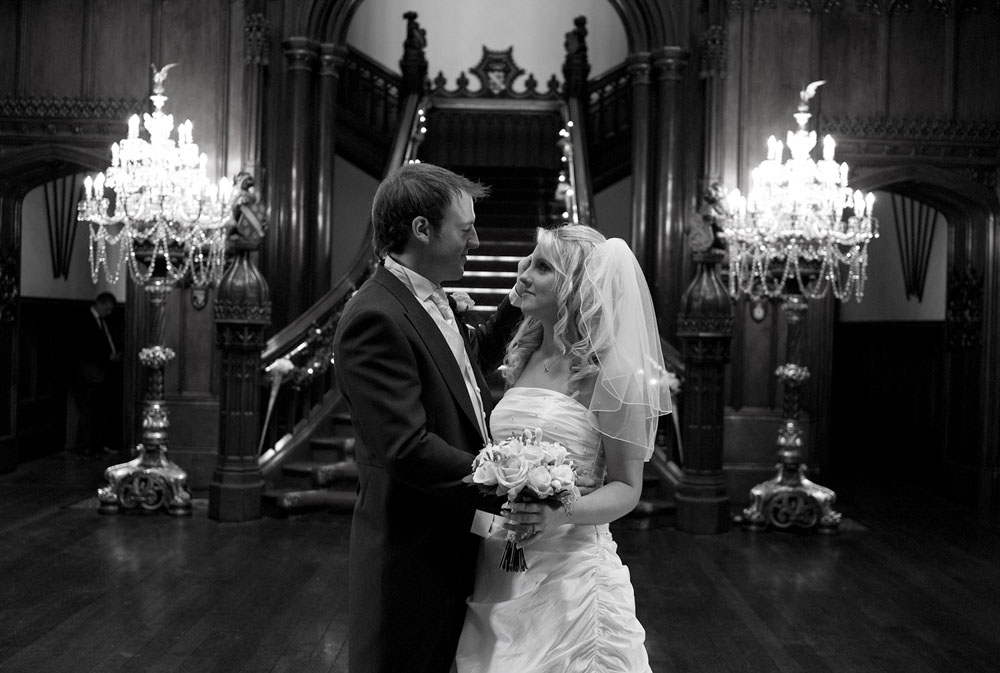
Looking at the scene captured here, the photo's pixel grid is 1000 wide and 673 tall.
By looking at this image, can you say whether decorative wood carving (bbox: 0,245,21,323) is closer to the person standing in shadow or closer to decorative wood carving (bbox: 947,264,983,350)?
the person standing in shadow

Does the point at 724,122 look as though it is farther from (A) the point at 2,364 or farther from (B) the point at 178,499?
(A) the point at 2,364

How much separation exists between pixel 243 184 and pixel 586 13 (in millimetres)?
9329

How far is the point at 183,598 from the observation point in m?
A: 5.32

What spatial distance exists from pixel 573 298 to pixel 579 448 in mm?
370

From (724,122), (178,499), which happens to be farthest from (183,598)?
(724,122)

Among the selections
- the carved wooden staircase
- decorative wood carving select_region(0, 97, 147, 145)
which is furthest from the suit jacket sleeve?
decorative wood carving select_region(0, 97, 147, 145)

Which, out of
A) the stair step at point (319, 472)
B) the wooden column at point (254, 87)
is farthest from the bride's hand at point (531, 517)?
the wooden column at point (254, 87)

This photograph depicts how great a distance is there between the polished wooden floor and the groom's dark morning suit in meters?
2.03

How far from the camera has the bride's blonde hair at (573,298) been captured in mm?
2609

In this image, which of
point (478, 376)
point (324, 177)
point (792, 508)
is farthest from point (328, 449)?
point (478, 376)

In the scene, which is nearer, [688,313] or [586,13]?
[688,313]

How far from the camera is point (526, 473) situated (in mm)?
2158

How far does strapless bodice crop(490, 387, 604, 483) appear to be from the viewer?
256 cm

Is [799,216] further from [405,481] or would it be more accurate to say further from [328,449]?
[405,481]
